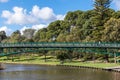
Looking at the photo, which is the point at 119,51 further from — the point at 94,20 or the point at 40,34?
the point at 40,34

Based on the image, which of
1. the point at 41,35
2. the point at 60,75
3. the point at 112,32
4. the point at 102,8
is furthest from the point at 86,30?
the point at 60,75

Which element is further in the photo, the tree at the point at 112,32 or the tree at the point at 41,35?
the tree at the point at 41,35

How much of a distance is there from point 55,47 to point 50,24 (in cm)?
8134

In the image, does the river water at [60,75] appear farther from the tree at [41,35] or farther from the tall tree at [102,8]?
the tree at [41,35]

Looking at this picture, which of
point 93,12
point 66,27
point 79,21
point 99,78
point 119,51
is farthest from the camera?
point 66,27

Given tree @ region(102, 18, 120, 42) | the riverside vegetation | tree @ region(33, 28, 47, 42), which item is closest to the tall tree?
the riverside vegetation

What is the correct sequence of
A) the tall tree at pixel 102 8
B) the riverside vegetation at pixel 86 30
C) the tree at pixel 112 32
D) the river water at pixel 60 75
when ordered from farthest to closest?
the tall tree at pixel 102 8 → the riverside vegetation at pixel 86 30 → the tree at pixel 112 32 → the river water at pixel 60 75

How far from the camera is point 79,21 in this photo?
162m

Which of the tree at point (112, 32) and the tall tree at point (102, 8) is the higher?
the tall tree at point (102, 8)

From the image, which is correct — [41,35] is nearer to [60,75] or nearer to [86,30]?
[86,30]

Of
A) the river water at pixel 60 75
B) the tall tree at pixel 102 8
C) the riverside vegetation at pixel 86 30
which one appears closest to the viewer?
the river water at pixel 60 75

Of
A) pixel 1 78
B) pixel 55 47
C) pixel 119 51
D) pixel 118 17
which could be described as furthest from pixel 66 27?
pixel 1 78

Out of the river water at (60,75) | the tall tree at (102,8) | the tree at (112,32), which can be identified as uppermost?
the tall tree at (102,8)

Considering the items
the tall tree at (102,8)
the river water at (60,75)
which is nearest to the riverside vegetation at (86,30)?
the tall tree at (102,8)
